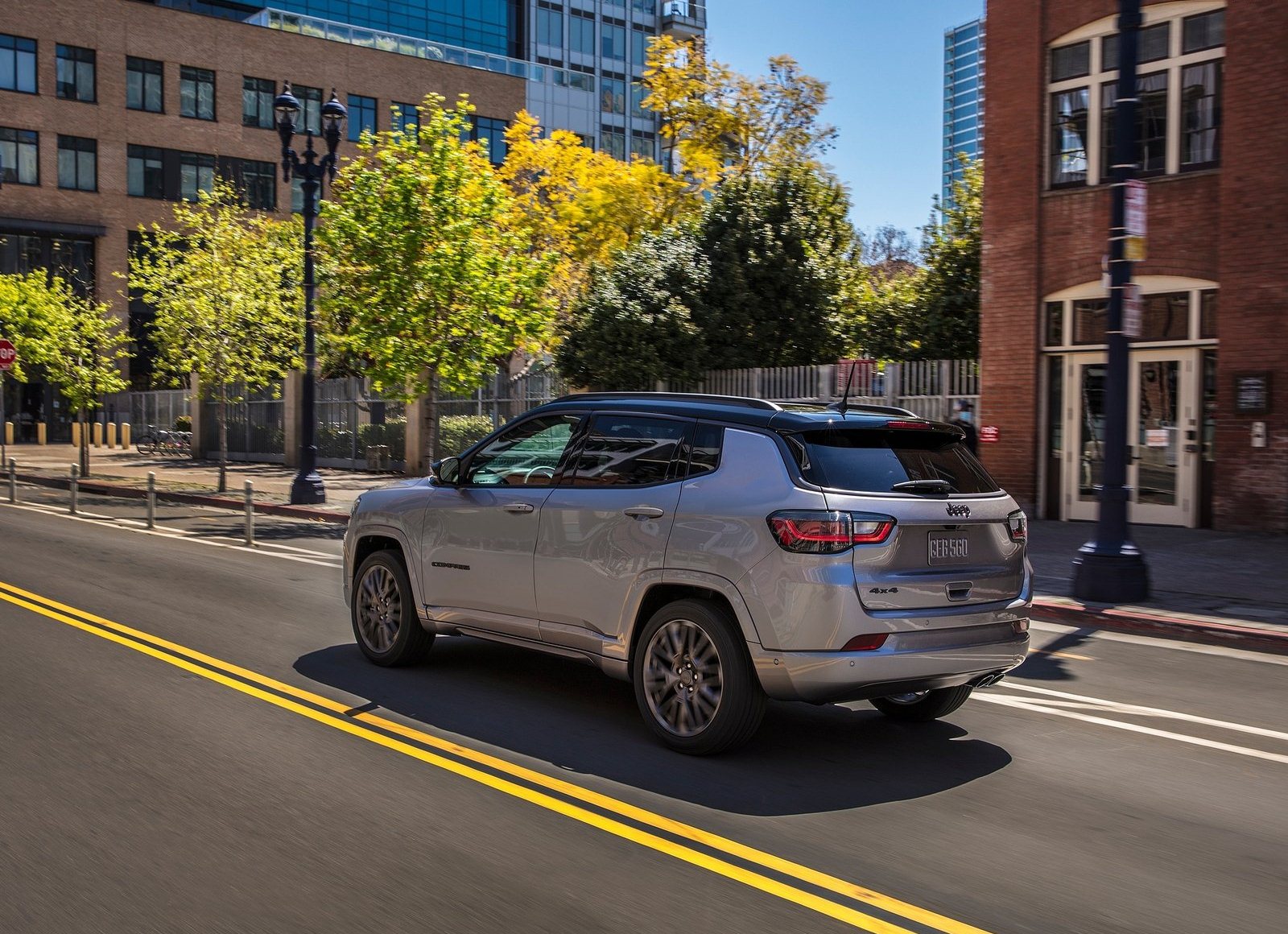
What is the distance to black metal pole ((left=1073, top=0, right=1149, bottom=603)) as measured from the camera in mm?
11750

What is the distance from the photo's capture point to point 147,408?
54.2 m

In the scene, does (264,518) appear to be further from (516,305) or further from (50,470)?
(50,470)

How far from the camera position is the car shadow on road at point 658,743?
5.68 meters

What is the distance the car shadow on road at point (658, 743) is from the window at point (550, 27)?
246ft

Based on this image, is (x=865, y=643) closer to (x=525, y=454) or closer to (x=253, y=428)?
(x=525, y=454)

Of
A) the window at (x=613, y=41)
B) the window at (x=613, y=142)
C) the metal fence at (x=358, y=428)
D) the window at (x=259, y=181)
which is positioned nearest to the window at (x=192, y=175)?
the window at (x=259, y=181)

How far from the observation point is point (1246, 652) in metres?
9.92

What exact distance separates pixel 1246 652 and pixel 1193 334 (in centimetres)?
867

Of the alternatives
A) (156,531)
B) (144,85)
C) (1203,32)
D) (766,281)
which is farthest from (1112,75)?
(144,85)

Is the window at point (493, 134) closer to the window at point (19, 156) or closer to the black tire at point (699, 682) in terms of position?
the window at point (19, 156)

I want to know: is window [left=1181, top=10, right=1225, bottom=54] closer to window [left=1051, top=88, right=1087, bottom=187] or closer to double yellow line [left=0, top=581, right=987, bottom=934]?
window [left=1051, top=88, right=1087, bottom=187]

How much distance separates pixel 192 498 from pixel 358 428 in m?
10.2

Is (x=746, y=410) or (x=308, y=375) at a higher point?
(x=308, y=375)

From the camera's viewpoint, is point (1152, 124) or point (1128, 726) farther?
point (1152, 124)
